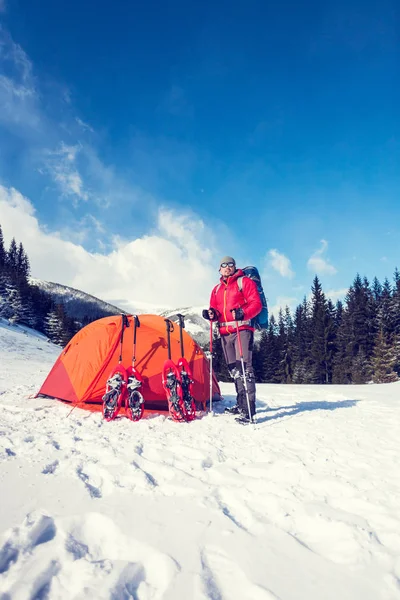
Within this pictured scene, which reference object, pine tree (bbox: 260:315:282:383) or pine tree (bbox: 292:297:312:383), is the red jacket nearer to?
pine tree (bbox: 292:297:312:383)

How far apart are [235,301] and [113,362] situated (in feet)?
9.28

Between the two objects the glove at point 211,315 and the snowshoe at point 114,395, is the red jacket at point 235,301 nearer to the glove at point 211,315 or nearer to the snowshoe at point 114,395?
the glove at point 211,315

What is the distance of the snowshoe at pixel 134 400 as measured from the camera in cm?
575

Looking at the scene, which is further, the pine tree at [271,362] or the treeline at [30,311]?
the treeline at [30,311]

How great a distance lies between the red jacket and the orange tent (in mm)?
1312

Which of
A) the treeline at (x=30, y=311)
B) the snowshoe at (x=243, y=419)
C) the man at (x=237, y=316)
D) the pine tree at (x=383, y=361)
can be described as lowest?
the snowshoe at (x=243, y=419)

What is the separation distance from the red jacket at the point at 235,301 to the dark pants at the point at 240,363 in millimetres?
166

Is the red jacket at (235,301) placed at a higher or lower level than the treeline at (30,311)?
lower

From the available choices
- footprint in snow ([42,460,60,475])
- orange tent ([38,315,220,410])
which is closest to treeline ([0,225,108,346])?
orange tent ([38,315,220,410])

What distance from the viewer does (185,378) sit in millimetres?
6426

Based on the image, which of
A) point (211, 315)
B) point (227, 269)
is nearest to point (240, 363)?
point (211, 315)

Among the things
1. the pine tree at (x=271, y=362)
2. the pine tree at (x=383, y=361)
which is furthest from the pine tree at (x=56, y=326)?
the pine tree at (x=383, y=361)

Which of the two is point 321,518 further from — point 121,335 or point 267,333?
point 267,333

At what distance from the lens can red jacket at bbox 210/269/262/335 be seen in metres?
6.43
